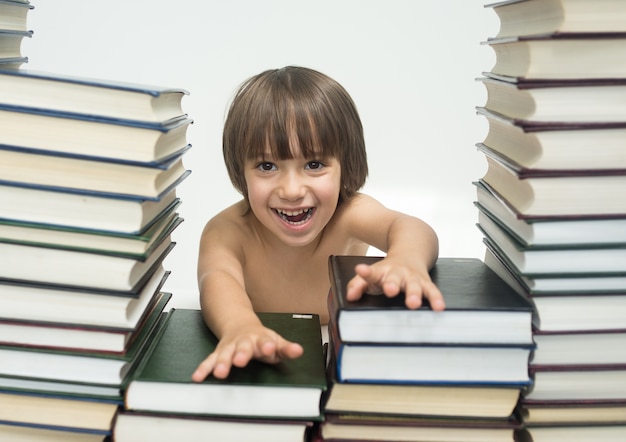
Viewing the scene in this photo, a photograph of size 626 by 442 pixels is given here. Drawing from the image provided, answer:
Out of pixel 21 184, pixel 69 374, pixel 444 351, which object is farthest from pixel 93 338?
pixel 444 351

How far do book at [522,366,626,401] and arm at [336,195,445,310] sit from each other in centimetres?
19

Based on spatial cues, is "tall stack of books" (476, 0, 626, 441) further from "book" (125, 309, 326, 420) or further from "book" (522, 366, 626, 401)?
"book" (125, 309, 326, 420)

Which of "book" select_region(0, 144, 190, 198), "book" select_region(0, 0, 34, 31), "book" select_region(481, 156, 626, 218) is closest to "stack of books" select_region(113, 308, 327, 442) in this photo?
"book" select_region(0, 144, 190, 198)

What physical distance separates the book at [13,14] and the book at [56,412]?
559 mm

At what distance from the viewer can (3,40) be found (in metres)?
1.07

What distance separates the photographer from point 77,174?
2.98 feet

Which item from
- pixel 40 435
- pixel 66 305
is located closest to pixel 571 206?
pixel 66 305

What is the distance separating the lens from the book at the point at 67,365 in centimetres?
92

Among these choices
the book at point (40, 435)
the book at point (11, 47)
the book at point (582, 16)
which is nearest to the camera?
the book at point (582, 16)

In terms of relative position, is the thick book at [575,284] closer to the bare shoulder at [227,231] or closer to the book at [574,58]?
the book at [574,58]

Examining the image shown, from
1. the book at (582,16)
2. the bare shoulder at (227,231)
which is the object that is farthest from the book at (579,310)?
the bare shoulder at (227,231)

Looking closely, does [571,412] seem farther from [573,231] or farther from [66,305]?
[66,305]

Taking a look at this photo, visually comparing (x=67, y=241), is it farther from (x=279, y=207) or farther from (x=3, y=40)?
(x=279, y=207)

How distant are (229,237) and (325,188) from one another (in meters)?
0.24
